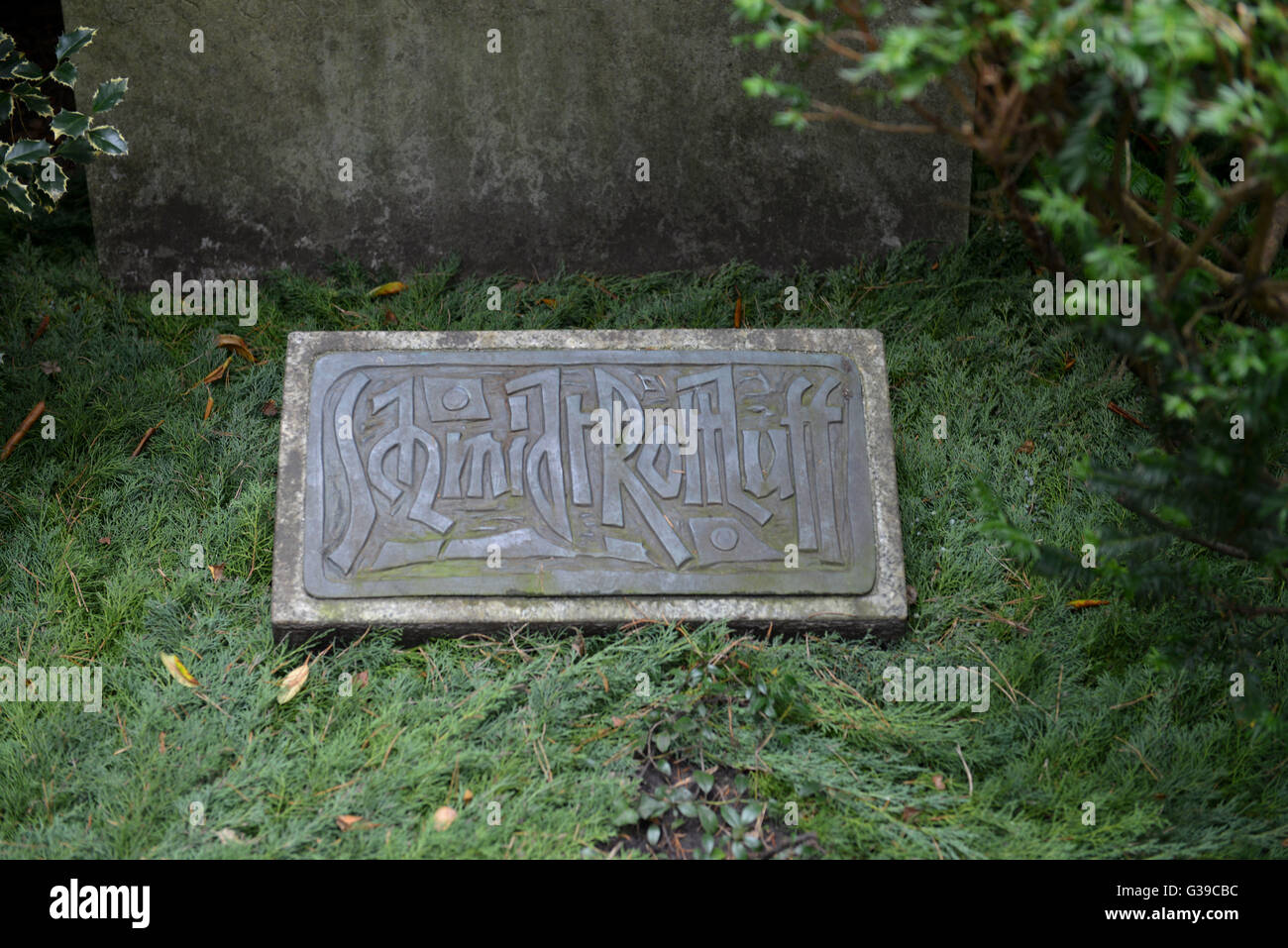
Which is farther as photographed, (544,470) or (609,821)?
(544,470)

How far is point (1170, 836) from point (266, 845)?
208 cm

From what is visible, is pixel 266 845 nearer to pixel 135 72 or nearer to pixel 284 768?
pixel 284 768

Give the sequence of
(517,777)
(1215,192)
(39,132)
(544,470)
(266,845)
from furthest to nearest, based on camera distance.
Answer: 1. (39,132)
2. (544,470)
3. (517,777)
4. (266,845)
5. (1215,192)

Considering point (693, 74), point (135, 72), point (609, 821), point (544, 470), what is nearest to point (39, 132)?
point (135, 72)

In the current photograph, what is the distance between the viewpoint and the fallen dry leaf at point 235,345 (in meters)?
3.89

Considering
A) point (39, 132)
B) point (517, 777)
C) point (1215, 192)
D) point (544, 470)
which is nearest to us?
point (1215, 192)

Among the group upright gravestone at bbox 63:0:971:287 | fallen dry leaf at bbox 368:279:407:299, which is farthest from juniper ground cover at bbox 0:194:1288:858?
upright gravestone at bbox 63:0:971:287

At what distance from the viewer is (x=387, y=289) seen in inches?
161

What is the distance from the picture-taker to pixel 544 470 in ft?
10.6

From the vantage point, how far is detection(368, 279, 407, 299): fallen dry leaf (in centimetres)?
409

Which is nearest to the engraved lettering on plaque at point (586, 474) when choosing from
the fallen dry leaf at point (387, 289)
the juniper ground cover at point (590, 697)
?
the juniper ground cover at point (590, 697)

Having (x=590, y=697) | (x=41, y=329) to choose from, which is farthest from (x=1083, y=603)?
(x=41, y=329)

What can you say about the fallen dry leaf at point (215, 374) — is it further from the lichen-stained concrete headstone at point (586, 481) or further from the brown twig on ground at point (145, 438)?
the lichen-stained concrete headstone at point (586, 481)

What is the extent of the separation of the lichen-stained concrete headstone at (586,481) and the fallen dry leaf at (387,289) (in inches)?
25.9
